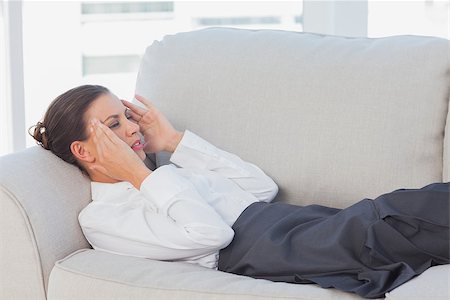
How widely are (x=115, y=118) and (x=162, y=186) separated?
0.24m

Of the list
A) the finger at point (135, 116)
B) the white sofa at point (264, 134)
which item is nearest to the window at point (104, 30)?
the white sofa at point (264, 134)

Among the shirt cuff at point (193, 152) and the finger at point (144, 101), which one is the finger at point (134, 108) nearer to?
the finger at point (144, 101)

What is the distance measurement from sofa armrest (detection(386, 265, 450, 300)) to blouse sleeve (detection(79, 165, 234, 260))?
47cm

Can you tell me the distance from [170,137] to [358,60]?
0.56 metres

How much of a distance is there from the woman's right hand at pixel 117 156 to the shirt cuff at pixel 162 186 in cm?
3

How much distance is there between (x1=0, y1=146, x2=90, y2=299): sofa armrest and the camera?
77.0 inches

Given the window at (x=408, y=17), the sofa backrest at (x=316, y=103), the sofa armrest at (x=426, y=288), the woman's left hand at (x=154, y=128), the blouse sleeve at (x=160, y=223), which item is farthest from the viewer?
the window at (x=408, y=17)

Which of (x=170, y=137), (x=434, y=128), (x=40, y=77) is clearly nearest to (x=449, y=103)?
(x=434, y=128)

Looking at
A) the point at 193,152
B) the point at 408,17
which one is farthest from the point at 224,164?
the point at 408,17

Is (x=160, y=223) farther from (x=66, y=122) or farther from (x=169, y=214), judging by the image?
(x=66, y=122)

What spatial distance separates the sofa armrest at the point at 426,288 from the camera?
168 cm

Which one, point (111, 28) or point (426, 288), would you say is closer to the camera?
point (426, 288)

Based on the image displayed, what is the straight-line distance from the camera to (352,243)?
1930mm

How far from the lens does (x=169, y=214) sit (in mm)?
2059
